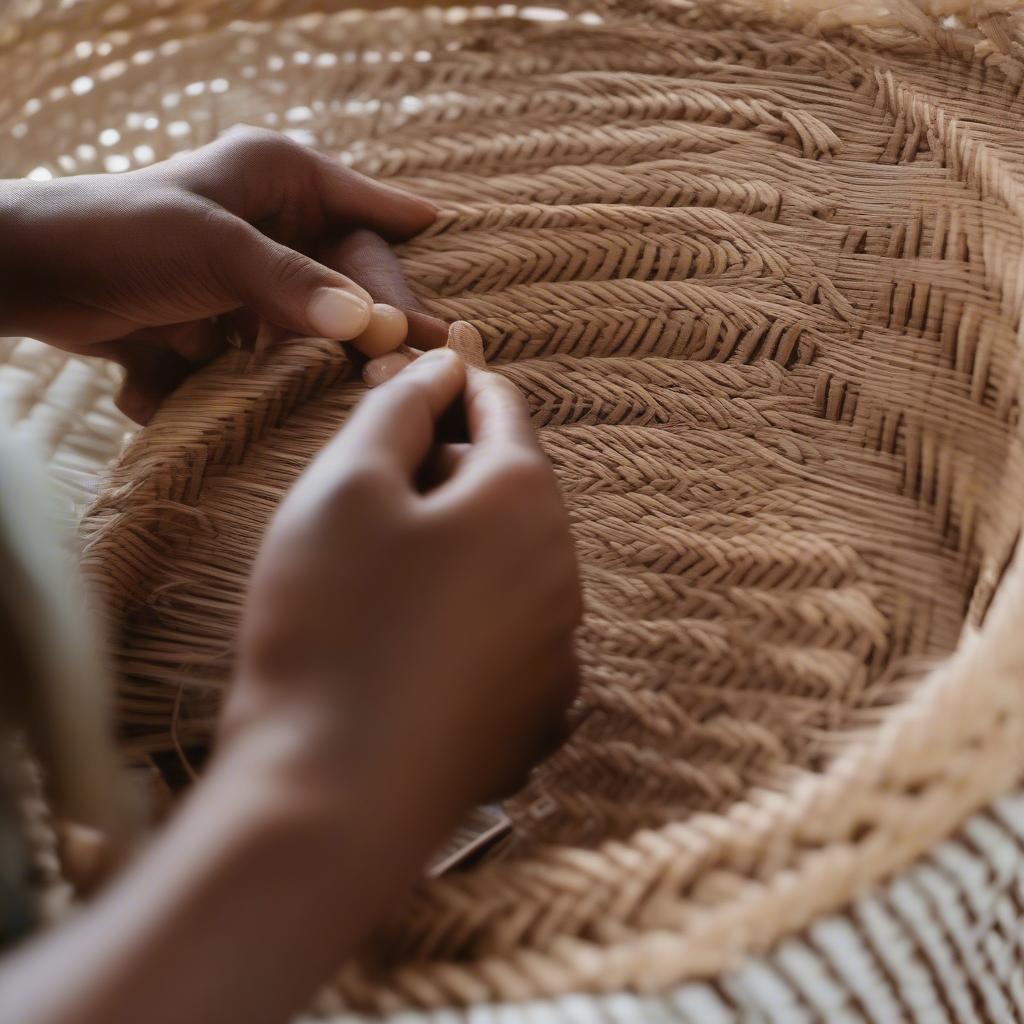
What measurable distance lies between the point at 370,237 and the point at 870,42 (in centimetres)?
39

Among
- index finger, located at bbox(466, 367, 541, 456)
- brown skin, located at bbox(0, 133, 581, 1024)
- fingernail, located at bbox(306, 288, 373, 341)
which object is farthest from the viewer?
fingernail, located at bbox(306, 288, 373, 341)

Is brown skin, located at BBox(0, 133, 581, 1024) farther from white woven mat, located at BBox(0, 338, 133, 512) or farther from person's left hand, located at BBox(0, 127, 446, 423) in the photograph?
white woven mat, located at BBox(0, 338, 133, 512)

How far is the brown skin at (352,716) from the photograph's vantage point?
12.8 inches

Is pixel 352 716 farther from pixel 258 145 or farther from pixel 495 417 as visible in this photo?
pixel 258 145

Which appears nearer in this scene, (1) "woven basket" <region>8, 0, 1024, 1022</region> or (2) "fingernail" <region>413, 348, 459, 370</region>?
(1) "woven basket" <region>8, 0, 1024, 1022</region>

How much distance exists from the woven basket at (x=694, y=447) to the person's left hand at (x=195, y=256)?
42 mm

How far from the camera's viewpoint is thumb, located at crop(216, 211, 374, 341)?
61cm

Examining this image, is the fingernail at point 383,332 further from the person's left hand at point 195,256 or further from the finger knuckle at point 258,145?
the finger knuckle at point 258,145

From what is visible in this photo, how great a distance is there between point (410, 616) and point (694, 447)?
0.95 feet

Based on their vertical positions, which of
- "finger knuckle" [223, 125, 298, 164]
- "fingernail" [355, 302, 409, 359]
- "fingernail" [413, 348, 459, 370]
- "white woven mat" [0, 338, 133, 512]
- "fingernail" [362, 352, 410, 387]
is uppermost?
"finger knuckle" [223, 125, 298, 164]

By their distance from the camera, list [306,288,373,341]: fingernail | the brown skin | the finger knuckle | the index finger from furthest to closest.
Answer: the finger knuckle < [306,288,373,341]: fingernail < the index finger < the brown skin

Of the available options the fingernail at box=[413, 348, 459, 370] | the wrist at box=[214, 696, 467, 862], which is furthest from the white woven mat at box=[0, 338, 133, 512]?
the wrist at box=[214, 696, 467, 862]

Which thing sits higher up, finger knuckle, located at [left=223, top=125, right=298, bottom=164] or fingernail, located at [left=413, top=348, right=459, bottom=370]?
finger knuckle, located at [left=223, top=125, right=298, bottom=164]

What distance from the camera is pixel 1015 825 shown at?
0.45 m
